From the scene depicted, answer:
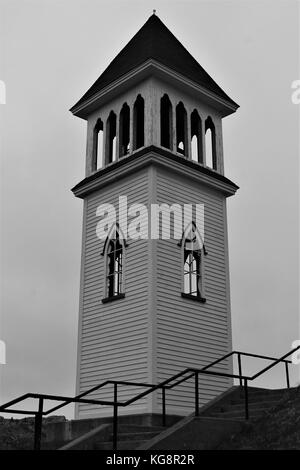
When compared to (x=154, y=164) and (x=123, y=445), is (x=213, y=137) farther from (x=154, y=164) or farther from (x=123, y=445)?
(x=123, y=445)

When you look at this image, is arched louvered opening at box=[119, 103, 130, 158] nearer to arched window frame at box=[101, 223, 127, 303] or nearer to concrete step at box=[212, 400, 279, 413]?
arched window frame at box=[101, 223, 127, 303]

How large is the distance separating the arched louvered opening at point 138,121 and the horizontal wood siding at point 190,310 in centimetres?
193

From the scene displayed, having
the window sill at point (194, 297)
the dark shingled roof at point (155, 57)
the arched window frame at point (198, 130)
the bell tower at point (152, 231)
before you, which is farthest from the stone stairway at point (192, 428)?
the dark shingled roof at point (155, 57)

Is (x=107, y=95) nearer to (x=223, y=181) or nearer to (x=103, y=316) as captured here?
(x=223, y=181)

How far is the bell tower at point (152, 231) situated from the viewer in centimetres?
1490

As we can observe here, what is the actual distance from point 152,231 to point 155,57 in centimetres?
516

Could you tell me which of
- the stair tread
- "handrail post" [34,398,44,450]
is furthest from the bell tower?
"handrail post" [34,398,44,450]

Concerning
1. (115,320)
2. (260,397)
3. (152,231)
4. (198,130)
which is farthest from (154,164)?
(260,397)

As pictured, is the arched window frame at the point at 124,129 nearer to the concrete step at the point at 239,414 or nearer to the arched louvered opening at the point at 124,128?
the arched louvered opening at the point at 124,128

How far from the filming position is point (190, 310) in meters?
15.7

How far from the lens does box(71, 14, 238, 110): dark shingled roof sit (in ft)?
56.9

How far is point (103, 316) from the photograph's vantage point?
53.0 feet

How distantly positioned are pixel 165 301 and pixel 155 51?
743 cm
